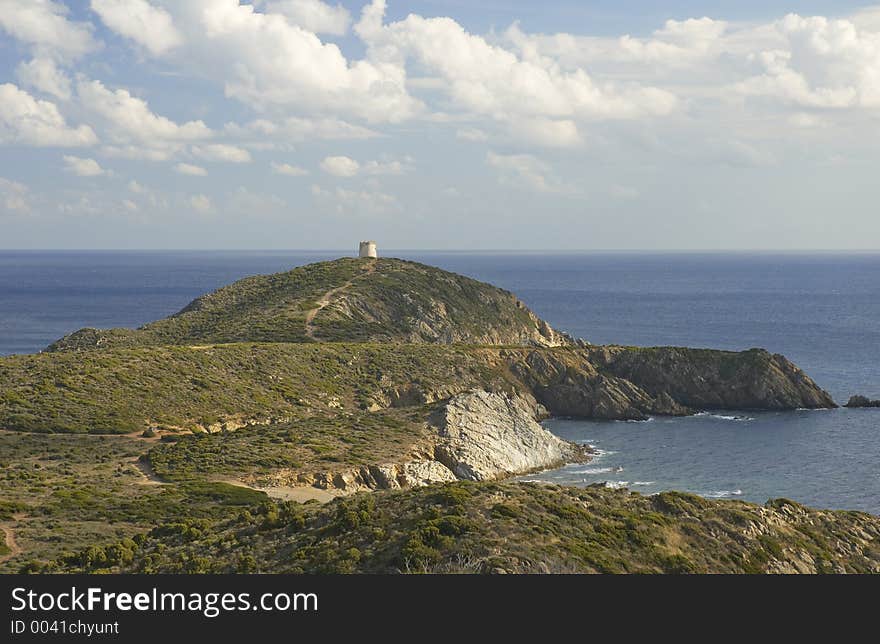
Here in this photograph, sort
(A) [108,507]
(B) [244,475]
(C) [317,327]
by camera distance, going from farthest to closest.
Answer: (C) [317,327]
(B) [244,475]
(A) [108,507]

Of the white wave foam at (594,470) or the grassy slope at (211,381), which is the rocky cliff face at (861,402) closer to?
the grassy slope at (211,381)

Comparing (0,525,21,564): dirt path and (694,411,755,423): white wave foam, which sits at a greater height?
(0,525,21,564): dirt path

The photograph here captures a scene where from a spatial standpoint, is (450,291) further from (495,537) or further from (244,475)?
(495,537)

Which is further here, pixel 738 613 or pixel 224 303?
pixel 224 303

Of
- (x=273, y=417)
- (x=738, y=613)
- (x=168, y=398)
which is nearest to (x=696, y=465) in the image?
(x=273, y=417)

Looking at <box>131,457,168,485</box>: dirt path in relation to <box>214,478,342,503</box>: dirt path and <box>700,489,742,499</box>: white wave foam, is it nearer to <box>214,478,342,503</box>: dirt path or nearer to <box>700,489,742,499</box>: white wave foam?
<box>214,478,342,503</box>: dirt path

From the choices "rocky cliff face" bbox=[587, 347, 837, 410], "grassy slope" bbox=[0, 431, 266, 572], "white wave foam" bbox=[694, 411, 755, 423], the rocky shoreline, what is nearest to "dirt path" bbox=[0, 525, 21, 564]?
"grassy slope" bbox=[0, 431, 266, 572]
